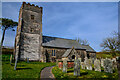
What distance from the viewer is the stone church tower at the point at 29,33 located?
2281 cm

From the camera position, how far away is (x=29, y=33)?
25047 millimetres

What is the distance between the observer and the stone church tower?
22814 mm

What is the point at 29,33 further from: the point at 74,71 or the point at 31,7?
the point at 74,71

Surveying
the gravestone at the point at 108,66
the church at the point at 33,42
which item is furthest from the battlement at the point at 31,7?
the gravestone at the point at 108,66

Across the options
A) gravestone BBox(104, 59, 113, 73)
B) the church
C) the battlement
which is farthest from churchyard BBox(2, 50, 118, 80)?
the battlement

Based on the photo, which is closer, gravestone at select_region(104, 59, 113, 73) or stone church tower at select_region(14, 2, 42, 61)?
gravestone at select_region(104, 59, 113, 73)

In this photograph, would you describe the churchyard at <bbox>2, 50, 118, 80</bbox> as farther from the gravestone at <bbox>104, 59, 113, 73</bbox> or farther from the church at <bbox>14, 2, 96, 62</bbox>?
the church at <bbox>14, 2, 96, 62</bbox>

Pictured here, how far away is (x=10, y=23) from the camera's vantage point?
119 feet

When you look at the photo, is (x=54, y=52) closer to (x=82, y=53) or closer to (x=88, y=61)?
(x=82, y=53)

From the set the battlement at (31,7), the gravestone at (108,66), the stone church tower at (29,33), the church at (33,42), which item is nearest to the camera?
the gravestone at (108,66)

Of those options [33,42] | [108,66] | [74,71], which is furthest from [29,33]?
[108,66]

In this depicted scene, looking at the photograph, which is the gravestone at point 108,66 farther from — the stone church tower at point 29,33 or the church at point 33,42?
the stone church tower at point 29,33

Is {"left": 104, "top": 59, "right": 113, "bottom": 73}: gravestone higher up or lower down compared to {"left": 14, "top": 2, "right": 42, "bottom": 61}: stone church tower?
lower down

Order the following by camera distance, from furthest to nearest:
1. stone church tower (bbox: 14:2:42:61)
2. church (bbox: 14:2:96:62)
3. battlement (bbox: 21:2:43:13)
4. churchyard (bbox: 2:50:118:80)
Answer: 1. battlement (bbox: 21:2:43:13)
2. church (bbox: 14:2:96:62)
3. stone church tower (bbox: 14:2:42:61)
4. churchyard (bbox: 2:50:118:80)
